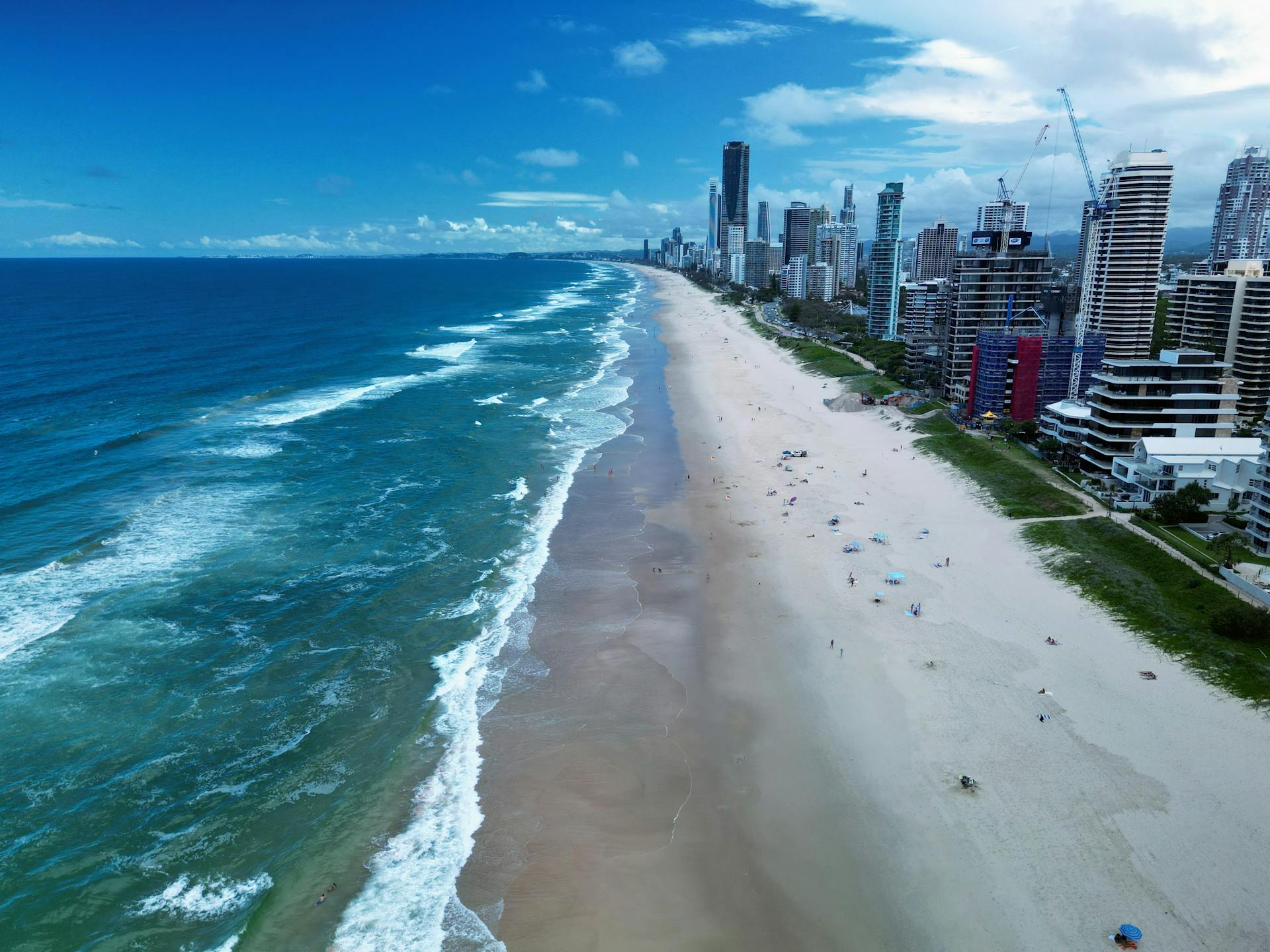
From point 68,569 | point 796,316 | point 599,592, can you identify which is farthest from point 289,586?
point 796,316

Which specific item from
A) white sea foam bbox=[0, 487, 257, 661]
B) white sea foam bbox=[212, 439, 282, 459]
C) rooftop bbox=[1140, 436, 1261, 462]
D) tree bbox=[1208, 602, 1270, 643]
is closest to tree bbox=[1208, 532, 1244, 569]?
tree bbox=[1208, 602, 1270, 643]

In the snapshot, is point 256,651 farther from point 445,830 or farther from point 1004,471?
point 1004,471

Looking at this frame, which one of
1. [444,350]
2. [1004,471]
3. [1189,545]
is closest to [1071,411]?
[1004,471]

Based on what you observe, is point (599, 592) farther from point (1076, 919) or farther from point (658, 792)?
point (1076, 919)

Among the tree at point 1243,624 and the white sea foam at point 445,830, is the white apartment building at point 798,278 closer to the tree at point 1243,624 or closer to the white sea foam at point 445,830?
the tree at point 1243,624

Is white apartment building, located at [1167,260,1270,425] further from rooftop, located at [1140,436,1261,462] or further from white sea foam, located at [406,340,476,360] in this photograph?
white sea foam, located at [406,340,476,360]

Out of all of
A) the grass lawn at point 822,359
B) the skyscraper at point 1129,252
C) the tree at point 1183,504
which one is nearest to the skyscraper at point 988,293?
the skyscraper at point 1129,252
